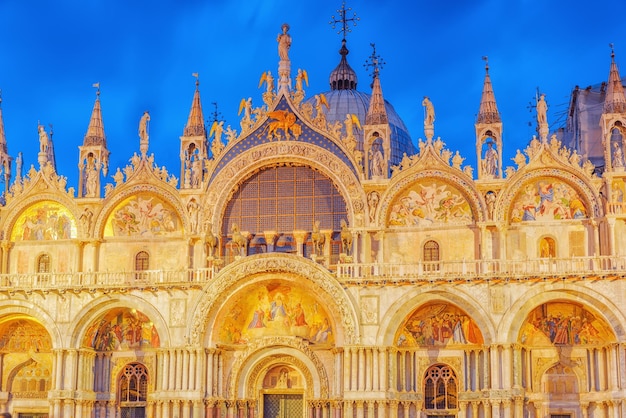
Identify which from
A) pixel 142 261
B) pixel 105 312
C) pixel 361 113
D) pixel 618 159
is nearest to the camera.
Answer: pixel 618 159

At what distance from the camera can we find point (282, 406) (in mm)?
38906

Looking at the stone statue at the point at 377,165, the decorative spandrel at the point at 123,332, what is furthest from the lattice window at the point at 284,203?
the decorative spandrel at the point at 123,332

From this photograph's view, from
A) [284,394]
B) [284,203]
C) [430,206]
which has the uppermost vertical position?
[284,203]

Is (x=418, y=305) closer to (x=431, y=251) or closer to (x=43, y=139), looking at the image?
(x=431, y=251)

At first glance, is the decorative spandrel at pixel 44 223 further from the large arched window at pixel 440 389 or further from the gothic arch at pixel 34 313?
the large arched window at pixel 440 389

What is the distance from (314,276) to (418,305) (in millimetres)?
3656

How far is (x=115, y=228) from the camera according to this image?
4059cm

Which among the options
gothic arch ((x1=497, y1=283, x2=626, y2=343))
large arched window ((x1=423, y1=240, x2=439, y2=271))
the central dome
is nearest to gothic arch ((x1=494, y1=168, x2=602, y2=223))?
large arched window ((x1=423, y1=240, x2=439, y2=271))

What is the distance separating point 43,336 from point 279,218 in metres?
9.88

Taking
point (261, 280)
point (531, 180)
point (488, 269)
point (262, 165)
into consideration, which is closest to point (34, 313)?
point (261, 280)

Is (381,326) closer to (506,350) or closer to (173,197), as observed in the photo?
(506,350)

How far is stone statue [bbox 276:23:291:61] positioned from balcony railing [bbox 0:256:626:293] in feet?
27.8

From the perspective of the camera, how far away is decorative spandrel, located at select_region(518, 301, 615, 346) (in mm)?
36375

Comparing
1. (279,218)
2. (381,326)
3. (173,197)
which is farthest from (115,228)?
(381,326)
